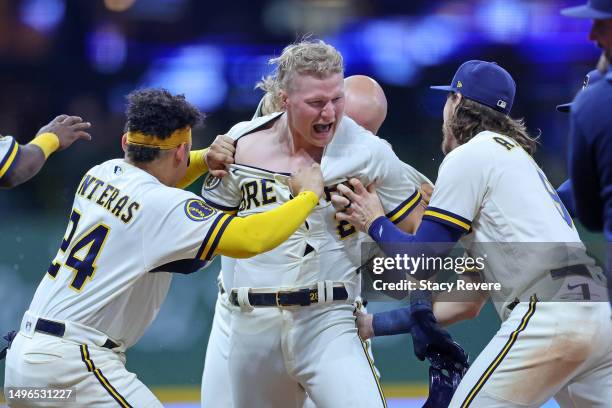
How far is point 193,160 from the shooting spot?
15.5ft

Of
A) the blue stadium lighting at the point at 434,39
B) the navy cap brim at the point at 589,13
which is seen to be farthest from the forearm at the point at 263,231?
the blue stadium lighting at the point at 434,39

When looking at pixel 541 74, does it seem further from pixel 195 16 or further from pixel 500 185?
pixel 500 185

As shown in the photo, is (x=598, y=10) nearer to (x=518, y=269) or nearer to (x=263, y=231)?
(x=518, y=269)

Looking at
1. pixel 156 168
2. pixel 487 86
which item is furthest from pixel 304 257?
pixel 487 86

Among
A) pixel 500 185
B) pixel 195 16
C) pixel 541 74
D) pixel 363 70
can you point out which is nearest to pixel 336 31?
pixel 363 70

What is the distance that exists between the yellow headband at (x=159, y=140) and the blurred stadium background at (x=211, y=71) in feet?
11.3

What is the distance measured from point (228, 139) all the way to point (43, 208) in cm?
364

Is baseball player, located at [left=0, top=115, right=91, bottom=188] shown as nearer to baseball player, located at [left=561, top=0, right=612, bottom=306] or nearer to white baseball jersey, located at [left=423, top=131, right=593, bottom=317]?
white baseball jersey, located at [left=423, top=131, right=593, bottom=317]

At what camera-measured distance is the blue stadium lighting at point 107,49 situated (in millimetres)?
7816

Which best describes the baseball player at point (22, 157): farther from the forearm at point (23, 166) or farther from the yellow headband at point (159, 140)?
the yellow headband at point (159, 140)

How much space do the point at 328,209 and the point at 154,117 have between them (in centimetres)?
86

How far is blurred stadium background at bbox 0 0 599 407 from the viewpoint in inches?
301

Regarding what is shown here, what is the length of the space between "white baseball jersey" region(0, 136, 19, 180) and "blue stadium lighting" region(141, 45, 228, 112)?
3352mm

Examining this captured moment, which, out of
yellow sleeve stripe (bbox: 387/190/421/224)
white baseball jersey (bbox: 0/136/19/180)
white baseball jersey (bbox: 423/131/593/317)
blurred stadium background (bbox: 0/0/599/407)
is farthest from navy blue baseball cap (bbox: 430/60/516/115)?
blurred stadium background (bbox: 0/0/599/407)
